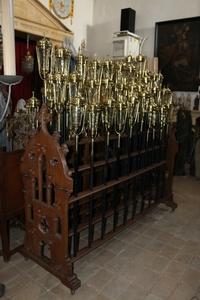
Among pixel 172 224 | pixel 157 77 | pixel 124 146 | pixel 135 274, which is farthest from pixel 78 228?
pixel 157 77

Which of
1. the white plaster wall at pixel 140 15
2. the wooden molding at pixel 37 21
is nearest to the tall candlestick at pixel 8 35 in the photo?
the wooden molding at pixel 37 21

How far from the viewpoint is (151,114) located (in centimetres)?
246

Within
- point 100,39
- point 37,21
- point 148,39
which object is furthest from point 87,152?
point 100,39

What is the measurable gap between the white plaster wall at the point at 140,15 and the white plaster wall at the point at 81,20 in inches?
4.3

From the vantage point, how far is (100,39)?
18.0 feet

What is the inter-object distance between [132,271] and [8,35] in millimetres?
1678

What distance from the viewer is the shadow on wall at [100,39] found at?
17.6ft

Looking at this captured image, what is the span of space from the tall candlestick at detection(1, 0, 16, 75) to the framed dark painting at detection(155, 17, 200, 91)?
13.0ft

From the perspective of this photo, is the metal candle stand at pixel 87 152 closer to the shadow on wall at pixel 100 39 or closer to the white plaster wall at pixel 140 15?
the white plaster wall at pixel 140 15

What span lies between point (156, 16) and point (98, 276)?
14.5 ft

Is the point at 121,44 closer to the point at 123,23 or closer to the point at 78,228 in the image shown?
the point at 123,23

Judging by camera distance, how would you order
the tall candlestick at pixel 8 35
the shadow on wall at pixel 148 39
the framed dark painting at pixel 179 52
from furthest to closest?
the shadow on wall at pixel 148 39
the framed dark painting at pixel 179 52
the tall candlestick at pixel 8 35

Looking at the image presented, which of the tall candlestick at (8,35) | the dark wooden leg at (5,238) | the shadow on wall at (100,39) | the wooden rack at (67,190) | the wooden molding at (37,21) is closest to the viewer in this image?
the tall candlestick at (8,35)

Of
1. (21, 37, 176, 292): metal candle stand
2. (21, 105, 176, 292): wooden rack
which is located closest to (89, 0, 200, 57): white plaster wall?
(21, 37, 176, 292): metal candle stand
